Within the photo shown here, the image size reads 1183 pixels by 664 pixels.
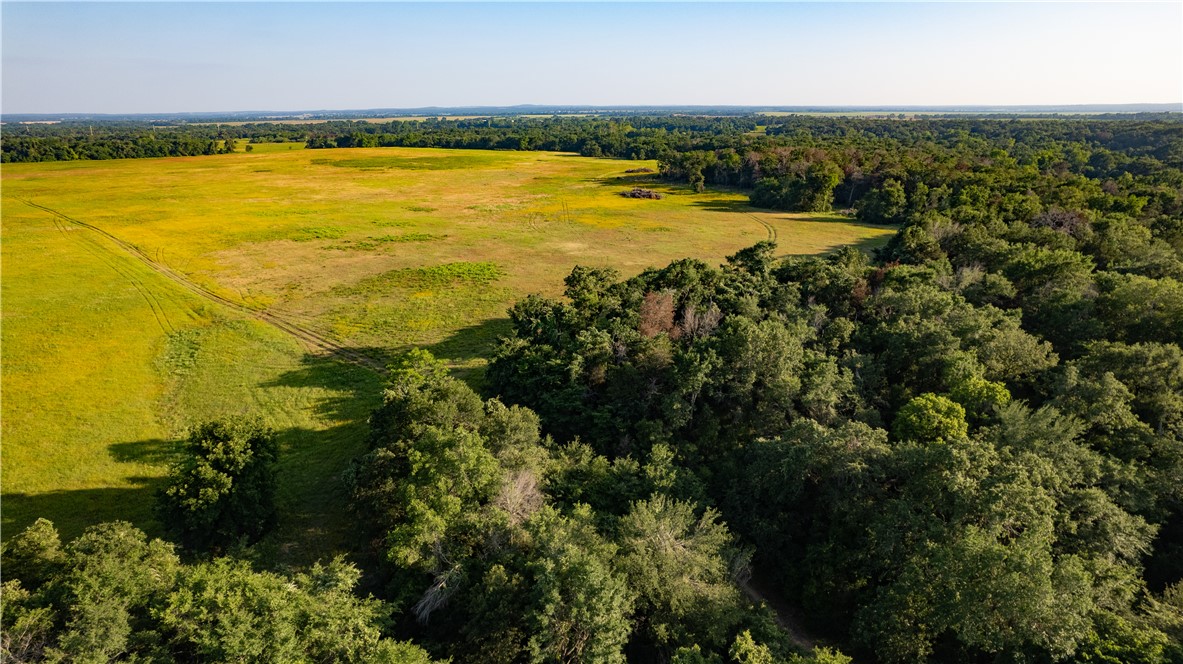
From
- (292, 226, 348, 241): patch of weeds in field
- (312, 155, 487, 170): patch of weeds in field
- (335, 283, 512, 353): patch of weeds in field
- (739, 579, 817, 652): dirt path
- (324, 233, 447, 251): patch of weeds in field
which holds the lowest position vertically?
(739, 579, 817, 652): dirt path

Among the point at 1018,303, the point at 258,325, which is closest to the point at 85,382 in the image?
the point at 258,325

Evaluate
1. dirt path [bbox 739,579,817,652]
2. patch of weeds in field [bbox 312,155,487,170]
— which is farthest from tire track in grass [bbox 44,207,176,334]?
patch of weeds in field [bbox 312,155,487,170]

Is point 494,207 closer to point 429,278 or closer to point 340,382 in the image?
point 429,278

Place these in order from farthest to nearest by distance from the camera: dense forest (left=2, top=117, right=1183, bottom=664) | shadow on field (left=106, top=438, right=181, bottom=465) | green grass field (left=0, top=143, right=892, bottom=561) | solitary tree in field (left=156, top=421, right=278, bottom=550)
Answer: green grass field (left=0, top=143, right=892, bottom=561) → shadow on field (left=106, top=438, right=181, bottom=465) → solitary tree in field (left=156, top=421, right=278, bottom=550) → dense forest (left=2, top=117, right=1183, bottom=664)

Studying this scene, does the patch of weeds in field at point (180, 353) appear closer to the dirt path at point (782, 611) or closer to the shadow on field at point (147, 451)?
the shadow on field at point (147, 451)

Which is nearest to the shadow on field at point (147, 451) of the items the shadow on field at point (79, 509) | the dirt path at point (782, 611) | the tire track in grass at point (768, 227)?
the shadow on field at point (79, 509)

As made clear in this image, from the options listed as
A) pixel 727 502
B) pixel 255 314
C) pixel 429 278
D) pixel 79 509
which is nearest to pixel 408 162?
pixel 429 278

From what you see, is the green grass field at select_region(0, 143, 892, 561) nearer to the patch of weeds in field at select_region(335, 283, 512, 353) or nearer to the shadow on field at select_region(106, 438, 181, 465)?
the shadow on field at select_region(106, 438, 181, 465)
